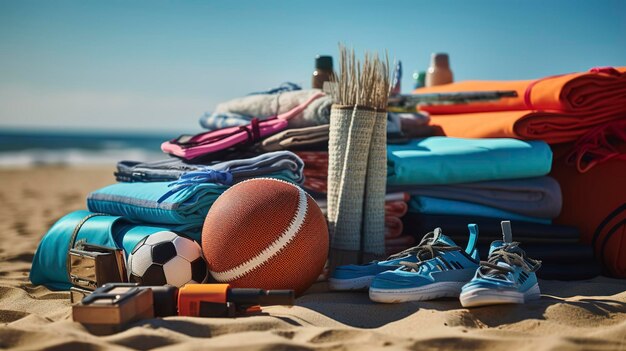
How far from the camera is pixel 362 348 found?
2455 mm

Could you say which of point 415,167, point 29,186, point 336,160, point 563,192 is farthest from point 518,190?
point 29,186

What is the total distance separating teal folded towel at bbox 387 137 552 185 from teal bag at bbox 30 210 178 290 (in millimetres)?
1482

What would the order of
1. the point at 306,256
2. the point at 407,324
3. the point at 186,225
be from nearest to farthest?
the point at 407,324 < the point at 306,256 < the point at 186,225

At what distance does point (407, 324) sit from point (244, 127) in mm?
2205

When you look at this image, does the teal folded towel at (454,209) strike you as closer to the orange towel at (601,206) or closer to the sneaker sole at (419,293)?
the orange towel at (601,206)

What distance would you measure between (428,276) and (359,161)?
3.15 feet

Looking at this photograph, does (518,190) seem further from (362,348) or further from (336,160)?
(362,348)

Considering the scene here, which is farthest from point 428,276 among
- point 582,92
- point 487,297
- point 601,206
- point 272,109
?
point 272,109

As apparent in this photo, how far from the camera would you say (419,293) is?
3.20 m

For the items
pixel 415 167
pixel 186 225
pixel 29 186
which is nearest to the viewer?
pixel 186 225

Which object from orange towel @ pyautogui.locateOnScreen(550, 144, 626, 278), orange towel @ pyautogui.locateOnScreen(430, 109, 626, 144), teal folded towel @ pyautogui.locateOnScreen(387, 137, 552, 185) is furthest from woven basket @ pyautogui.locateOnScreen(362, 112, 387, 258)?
orange towel @ pyautogui.locateOnScreen(550, 144, 626, 278)

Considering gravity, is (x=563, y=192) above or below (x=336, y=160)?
below

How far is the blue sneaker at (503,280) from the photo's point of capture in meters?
2.93

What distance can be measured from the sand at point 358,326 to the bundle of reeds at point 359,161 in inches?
16.8
